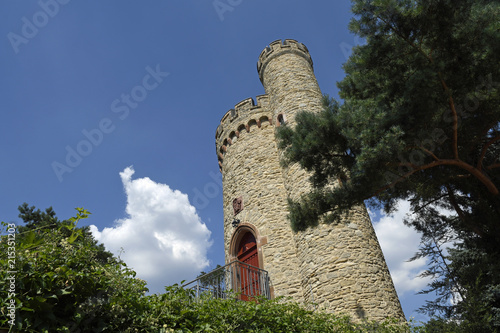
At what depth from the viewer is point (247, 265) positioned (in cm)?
895

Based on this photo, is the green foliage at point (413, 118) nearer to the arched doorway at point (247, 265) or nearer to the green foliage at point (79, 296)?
the green foliage at point (79, 296)

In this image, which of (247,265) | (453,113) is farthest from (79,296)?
(247,265)

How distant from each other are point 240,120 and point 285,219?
486 cm

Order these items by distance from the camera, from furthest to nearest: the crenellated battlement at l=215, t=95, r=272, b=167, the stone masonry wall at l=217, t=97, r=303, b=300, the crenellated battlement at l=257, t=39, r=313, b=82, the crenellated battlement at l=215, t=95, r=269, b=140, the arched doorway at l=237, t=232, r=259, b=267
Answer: the crenellated battlement at l=257, t=39, r=313, b=82 < the crenellated battlement at l=215, t=95, r=269, b=140 < the crenellated battlement at l=215, t=95, r=272, b=167 < the arched doorway at l=237, t=232, r=259, b=267 < the stone masonry wall at l=217, t=97, r=303, b=300

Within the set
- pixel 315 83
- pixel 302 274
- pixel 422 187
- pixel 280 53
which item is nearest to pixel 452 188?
pixel 422 187

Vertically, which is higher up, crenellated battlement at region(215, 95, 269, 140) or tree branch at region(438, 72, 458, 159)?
crenellated battlement at region(215, 95, 269, 140)

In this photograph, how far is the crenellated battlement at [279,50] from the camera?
13531mm

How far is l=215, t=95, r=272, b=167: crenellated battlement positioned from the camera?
1280 centimetres

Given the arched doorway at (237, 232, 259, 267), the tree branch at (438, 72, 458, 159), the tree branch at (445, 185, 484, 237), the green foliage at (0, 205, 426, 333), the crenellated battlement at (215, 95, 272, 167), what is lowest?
the green foliage at (0, 205, 426, 333)

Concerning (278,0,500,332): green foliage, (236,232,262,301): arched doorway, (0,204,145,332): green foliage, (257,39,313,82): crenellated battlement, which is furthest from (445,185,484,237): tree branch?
(257,39,313,82): crenellated battlement

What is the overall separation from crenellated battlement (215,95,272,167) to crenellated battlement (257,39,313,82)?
1.63m

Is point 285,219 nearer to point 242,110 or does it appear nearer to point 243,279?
point 243,279

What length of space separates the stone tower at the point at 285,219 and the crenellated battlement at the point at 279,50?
0.14 feet

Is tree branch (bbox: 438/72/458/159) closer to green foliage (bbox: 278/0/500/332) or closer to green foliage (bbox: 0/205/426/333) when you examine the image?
green foliage (bbox: 278/0/500/332)
